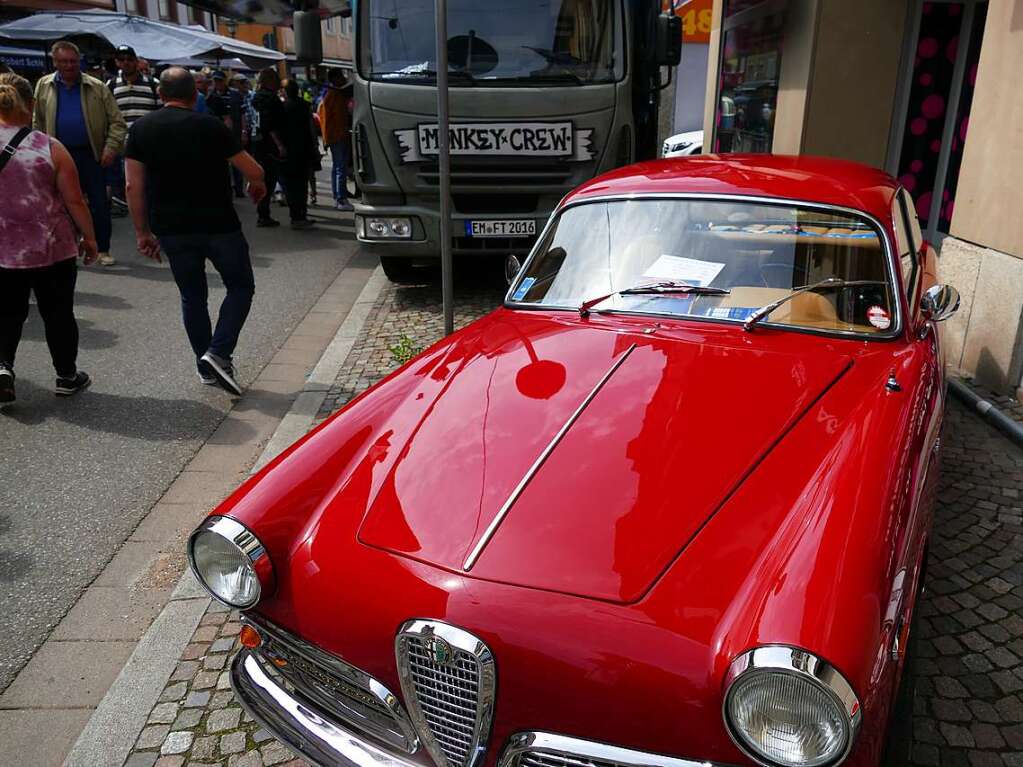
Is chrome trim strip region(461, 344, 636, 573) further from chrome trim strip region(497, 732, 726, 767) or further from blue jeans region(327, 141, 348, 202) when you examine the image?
blue jeans region(327, 141, 348, 202)

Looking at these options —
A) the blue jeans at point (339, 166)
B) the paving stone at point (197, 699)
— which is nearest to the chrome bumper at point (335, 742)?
the paving stone at point (197, 699)

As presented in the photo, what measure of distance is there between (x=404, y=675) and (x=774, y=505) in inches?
37.8

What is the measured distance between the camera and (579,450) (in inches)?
89.4

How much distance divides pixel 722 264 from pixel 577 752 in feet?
6.29

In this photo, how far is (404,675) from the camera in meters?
1.89

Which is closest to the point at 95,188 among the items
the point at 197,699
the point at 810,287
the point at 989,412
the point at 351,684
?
the point at 197,699

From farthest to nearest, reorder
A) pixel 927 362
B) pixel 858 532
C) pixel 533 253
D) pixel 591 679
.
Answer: pixel 533 253
pixel 927 362
pixel 858 532
pixel 591 679

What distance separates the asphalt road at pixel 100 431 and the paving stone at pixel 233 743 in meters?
0.89

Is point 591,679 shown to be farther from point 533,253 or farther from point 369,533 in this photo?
point 533,253

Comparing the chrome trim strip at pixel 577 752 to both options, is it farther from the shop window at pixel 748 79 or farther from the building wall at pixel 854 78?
the shop window at pixel 748 79

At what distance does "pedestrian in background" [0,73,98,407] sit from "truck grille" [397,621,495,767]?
4140 millimetres

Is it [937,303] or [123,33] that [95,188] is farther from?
[937,303]

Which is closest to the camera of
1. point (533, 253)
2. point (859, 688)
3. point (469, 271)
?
point (859, 688)

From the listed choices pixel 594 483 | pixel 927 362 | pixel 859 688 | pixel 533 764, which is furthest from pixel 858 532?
pixel 927 362
